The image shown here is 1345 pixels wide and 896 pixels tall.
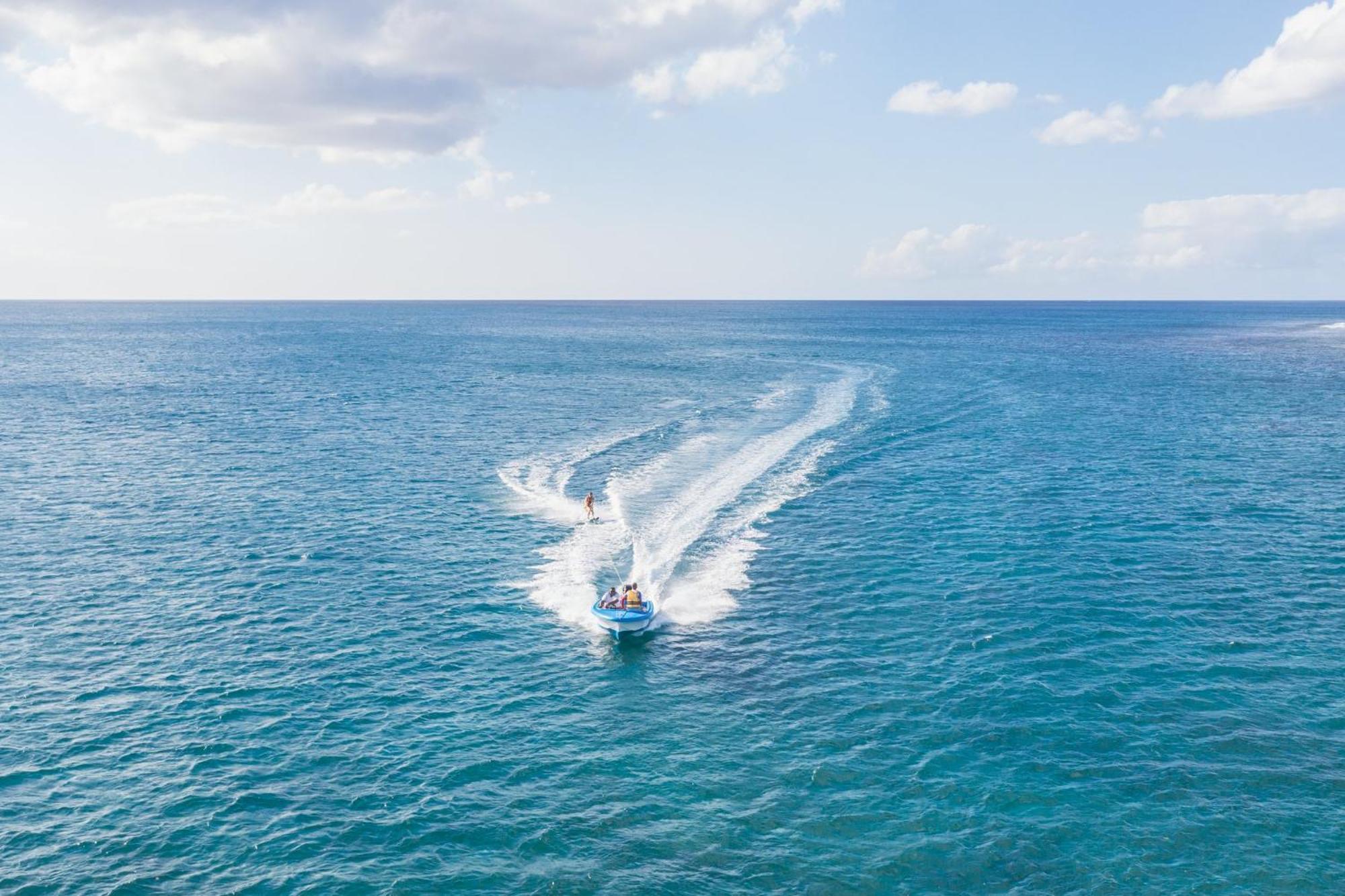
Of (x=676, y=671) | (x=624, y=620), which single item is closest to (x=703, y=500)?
(x=624, y=620)

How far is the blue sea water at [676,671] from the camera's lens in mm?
35594

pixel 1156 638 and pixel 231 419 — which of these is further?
pixel 231 419

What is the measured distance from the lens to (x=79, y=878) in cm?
3353

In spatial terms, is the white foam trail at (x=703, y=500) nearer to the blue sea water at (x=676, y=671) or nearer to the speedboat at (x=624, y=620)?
the blue sea water at (x=676, y=671)

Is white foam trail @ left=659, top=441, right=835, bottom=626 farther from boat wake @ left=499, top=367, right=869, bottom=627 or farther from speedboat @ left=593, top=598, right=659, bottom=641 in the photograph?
speedboat @ left=593, top=598, right=659, bottom=641

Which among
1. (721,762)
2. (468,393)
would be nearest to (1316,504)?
(721,762)

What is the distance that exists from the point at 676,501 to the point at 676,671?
3103 centimetres

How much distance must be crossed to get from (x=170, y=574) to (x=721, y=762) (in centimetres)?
4313

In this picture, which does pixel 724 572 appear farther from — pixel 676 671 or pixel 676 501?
pixel 676 501

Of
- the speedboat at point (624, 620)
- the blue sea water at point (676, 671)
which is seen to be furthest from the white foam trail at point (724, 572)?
the speedboat at point (624, 620)

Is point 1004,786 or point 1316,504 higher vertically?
point 1316,504

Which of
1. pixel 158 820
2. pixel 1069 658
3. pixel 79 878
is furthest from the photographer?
pixel 1069 658

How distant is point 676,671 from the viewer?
50000 millimetres

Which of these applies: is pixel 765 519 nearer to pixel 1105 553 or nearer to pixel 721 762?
pixel 1105 553
